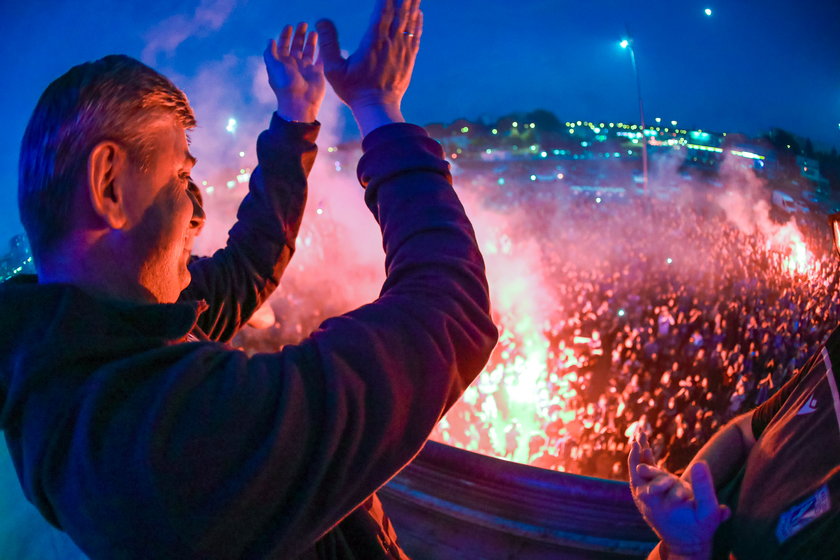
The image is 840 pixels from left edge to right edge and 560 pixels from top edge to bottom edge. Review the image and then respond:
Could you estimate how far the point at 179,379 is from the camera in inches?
25.6

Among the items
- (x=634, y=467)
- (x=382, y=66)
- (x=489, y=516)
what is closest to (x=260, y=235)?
(x=382, y=66)

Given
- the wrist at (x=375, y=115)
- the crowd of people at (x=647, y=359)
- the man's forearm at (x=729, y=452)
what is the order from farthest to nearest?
the crowd of people at (x=647, y=359), the man's forearm at (x=729, y=452), the wrist at (x=375, y=115)

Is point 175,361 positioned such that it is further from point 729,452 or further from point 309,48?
point 729,452

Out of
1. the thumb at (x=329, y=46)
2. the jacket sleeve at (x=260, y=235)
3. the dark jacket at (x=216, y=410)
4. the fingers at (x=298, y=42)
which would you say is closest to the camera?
the dark jacket at (x=216, y=410)

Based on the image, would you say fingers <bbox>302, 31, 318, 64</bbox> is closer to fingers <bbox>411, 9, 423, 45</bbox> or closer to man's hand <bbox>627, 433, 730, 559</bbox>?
fingers <bbox>411, 9, 423, 45</bbox>

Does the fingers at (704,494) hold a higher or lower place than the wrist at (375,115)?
lower

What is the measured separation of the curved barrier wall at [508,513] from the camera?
260cm

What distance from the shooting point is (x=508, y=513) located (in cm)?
275

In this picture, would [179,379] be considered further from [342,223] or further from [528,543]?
[342,223]

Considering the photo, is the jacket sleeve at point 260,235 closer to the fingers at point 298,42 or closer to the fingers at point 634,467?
the fingers at point 298,42

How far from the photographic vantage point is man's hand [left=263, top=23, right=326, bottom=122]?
1.53 m

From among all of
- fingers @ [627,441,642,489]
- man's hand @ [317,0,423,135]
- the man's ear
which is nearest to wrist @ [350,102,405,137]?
man's hand @ [317,0,423,135]

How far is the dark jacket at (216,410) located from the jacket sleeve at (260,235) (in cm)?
86

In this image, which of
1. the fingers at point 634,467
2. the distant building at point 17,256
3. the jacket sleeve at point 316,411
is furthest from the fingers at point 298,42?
the distant building at point 17,256
